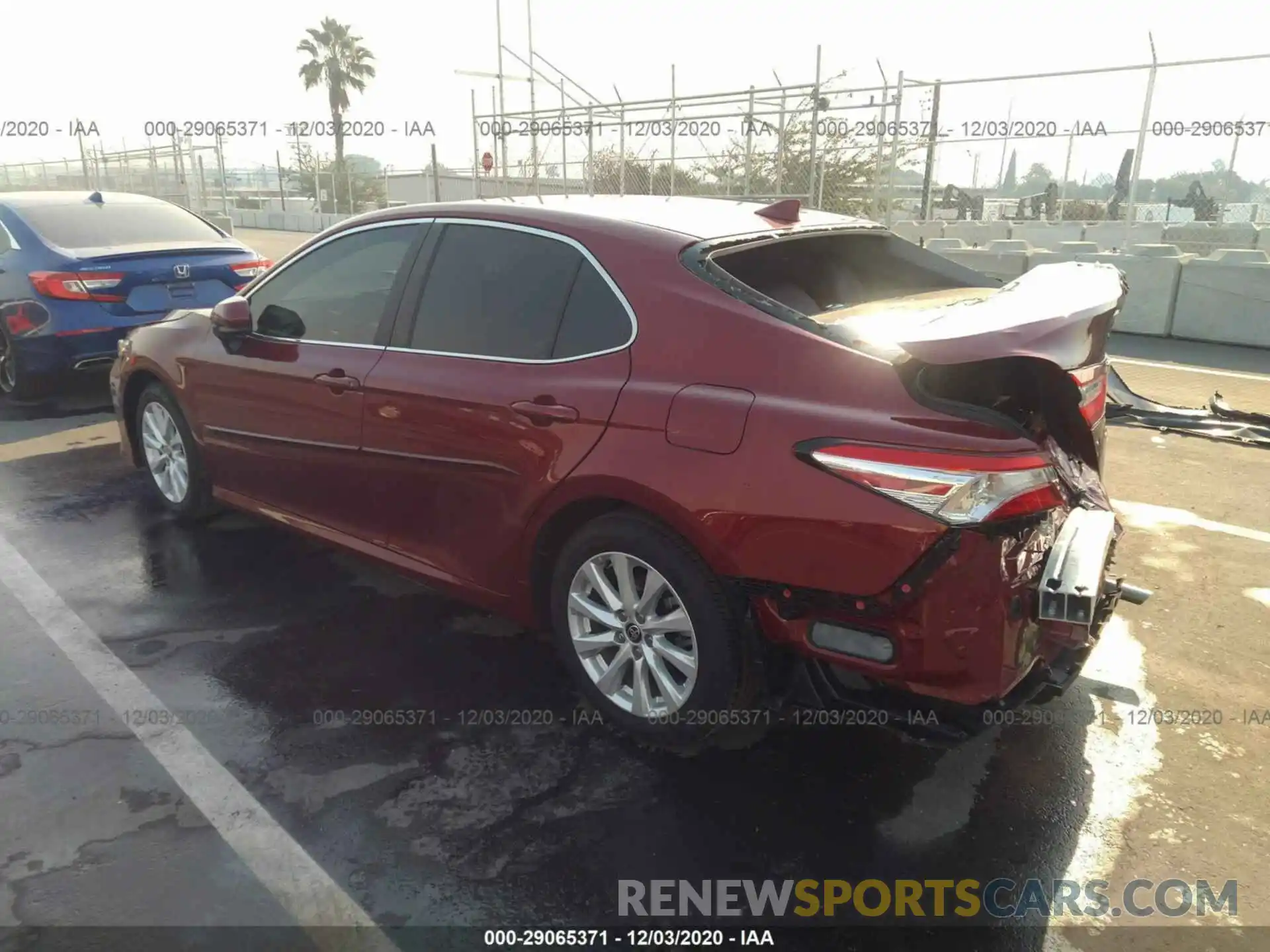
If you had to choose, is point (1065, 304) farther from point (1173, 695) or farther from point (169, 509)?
point (169, 509)

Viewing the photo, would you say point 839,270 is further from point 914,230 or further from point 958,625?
point 914,230

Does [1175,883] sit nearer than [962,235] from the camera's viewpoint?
Yes

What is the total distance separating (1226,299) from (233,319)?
10.1m

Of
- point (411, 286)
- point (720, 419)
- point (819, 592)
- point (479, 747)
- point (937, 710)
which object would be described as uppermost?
point (411, 286)

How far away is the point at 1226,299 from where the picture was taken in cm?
1001

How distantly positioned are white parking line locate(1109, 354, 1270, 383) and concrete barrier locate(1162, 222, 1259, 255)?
25.7 ft

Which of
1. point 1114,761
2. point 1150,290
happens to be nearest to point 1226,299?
point 1150,290

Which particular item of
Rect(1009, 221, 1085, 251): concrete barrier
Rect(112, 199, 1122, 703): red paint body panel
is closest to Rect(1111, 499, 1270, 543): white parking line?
Rect(112, 199, 1122, 703): red paint body panel

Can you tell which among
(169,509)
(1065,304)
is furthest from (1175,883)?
(169,509)

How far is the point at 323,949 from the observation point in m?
2.27

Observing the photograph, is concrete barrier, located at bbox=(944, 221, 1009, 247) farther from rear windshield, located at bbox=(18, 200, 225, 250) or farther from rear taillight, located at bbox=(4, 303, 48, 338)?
rear taillight, located at bbox=(4, 303, 48, 338)

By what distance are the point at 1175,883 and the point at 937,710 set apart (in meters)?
0.75

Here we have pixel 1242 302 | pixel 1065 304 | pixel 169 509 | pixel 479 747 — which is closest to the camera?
pixel 1065 304

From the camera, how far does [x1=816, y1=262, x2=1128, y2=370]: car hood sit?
237 cm
